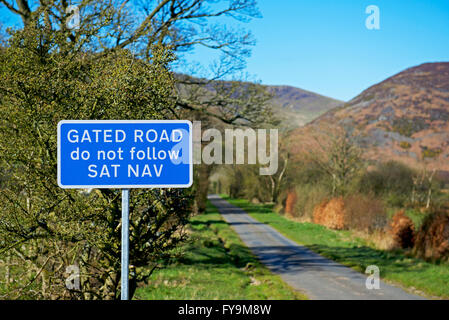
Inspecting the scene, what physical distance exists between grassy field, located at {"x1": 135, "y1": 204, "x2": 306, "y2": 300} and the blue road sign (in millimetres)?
3544

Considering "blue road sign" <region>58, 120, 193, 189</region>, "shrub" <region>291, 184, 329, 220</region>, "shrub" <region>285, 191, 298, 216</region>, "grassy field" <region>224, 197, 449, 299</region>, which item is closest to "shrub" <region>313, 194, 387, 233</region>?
"grassy field" <region>224, 197, 449, 299</region>

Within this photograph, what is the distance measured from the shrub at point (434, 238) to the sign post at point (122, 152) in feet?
51.7

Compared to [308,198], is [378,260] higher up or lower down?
lower down

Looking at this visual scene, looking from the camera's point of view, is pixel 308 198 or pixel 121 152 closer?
pixel 121 152

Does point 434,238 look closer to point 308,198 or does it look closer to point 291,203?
point 308,198

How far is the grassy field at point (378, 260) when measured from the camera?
13172mm

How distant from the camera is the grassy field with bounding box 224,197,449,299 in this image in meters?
13.2

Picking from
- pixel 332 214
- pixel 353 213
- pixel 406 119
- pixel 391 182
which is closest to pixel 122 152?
pixel 353 213

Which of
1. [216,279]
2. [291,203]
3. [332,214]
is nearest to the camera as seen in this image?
[216,279]

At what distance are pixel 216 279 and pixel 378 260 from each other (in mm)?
7327

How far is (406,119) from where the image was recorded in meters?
83.0

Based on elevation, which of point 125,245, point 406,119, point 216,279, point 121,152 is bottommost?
point 216,279

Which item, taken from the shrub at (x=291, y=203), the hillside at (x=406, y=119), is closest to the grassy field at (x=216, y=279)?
the shrub at (x=291, y=203)
